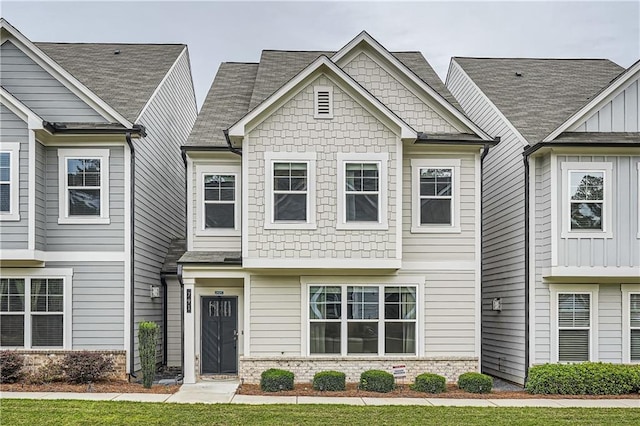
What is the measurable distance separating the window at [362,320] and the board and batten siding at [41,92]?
7038 millimetres

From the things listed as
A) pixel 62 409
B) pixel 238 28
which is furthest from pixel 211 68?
pixel 62 409

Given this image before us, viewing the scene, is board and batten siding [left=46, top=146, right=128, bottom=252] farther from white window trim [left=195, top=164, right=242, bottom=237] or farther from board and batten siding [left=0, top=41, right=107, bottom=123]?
white window trim [left=195, top=164, right=242, bottom=237]

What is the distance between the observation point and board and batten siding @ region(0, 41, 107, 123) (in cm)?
1698

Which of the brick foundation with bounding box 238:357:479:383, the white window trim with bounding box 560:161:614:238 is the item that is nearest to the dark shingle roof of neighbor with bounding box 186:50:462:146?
the white window trim with bounding box 560:161:614:238

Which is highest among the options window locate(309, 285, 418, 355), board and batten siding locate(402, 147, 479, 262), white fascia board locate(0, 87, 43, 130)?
white fascia board locate(0, 87, 43, 130)

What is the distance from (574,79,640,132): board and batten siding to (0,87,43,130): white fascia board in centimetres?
1263

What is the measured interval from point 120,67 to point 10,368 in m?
9.00

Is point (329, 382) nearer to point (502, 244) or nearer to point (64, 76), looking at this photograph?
point (502, 244)

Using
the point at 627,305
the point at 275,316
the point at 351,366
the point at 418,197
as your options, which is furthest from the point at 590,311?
the point at 275,316

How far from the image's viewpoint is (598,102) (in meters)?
16.7

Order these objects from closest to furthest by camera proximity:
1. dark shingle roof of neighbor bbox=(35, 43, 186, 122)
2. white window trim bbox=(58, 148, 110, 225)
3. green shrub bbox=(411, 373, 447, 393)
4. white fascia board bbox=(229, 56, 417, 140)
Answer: green shrub bbox=(411, 373, 447, 393) < white fascia board bbox=(229, 56, 417, 140) < white window trim bbox=(58, 148, 110, 225) < dark shingle roof of neighbor bbox=(35, 43, 186, 122)

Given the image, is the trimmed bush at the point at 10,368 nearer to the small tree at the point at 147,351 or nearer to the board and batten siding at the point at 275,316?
the small tree at the point at 147,351

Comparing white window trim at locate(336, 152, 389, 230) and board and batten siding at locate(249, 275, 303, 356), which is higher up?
white window trim at locate(336, 152, 389, 230)

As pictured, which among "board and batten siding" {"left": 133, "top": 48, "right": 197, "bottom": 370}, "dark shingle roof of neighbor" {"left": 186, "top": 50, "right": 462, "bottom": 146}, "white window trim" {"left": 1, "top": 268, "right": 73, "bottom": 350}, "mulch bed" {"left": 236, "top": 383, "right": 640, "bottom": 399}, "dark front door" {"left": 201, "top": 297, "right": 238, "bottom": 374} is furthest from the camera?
"dark shingle roof of neighbor" {"left": 186, "top": 50, "right": 462, "bottom": 146}
